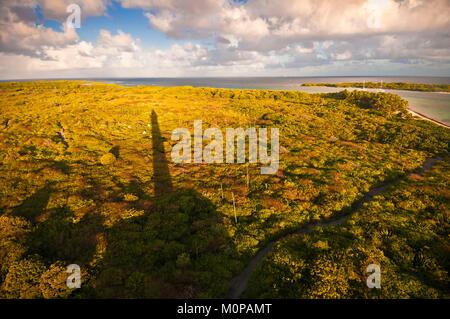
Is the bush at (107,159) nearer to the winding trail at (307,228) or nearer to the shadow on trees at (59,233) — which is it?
the shadow on trees at (59,233)

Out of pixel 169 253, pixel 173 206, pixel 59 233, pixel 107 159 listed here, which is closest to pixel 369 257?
pixel 169 253

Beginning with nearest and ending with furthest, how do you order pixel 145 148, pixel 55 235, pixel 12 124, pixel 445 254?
pixel 445 254
pixel 55 235
pixel 145 148
pixel 12 124

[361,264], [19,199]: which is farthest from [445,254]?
[19,199]

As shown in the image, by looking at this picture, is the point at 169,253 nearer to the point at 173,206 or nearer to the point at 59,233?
the point at 173,206

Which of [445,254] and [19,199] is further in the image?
[19,199]

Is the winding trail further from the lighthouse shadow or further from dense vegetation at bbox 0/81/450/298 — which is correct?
the lighthouse shadow

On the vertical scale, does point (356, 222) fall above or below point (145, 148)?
below
